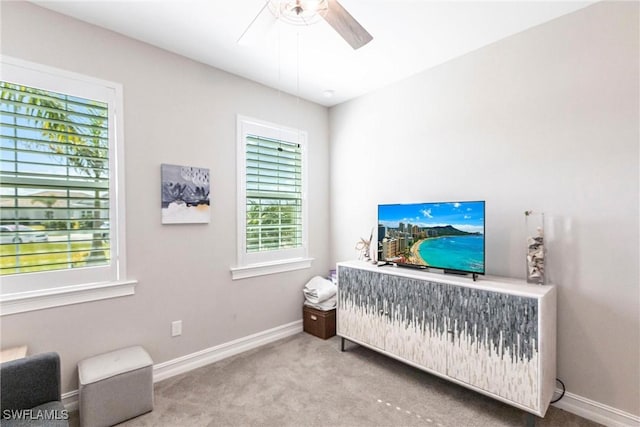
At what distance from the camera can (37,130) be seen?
1975 mm

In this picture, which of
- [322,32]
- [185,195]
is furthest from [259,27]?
[185,195]

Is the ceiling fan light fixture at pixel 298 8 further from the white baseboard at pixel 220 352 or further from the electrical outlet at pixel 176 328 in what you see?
the white baseboard at pixel 220 352

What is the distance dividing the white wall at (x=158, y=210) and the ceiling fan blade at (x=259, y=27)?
1.14m

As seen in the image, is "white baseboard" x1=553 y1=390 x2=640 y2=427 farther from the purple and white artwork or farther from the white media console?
the purple and white artwork

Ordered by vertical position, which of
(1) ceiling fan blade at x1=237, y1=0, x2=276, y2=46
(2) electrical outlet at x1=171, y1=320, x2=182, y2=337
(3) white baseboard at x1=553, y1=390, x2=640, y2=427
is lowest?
(3) white baseboard at x1=553, y1=390, x2=640, y2=427

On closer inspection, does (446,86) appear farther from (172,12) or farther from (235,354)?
(235,354)

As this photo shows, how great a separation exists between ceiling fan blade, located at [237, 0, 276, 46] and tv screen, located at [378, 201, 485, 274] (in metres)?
1.68

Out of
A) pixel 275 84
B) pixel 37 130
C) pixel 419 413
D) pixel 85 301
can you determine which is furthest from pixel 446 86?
pixel 85 301

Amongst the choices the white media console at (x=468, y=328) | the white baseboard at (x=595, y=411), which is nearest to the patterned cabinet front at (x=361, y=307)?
the white media console at (x=468, y=328)

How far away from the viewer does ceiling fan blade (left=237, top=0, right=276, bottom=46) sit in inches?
62.9

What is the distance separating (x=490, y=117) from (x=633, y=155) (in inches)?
35.7

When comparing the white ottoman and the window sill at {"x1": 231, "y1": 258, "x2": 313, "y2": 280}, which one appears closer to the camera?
the white ottoman

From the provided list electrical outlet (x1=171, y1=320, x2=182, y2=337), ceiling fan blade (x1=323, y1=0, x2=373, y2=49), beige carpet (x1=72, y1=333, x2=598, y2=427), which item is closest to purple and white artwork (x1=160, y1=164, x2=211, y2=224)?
electrical outlet (x1=171, y1=320, x2=182, y2=337)

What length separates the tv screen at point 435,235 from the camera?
7.22 feet
